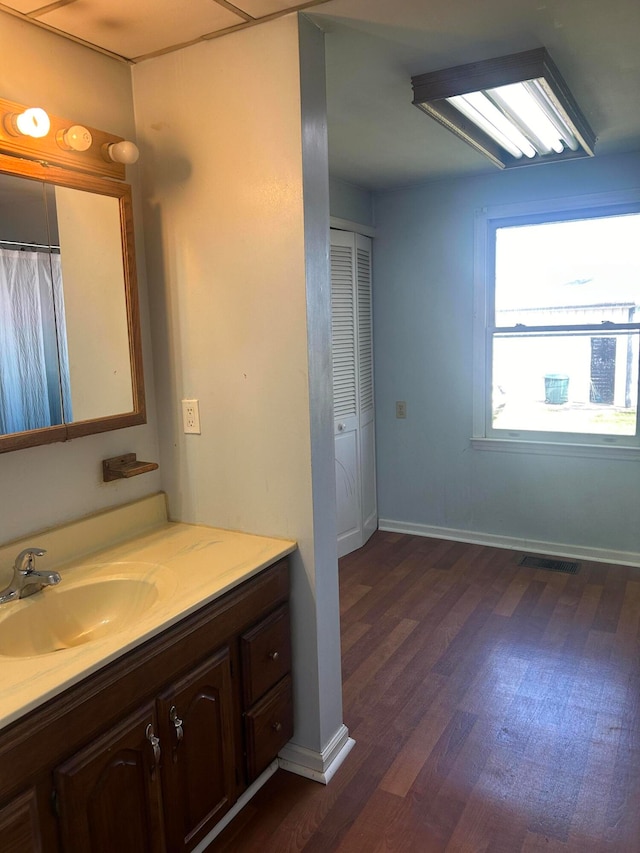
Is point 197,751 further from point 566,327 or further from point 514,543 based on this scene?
point 566,327

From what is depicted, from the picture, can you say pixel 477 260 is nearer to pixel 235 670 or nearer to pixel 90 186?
pixel 90 186

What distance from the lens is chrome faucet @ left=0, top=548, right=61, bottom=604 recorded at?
1652 mm

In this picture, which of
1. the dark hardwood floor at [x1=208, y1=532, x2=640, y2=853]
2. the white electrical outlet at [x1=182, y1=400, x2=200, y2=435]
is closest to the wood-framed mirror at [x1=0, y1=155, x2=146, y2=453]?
the white electrical outlet at [x1=182, y1=400, x2=200, y2=435]

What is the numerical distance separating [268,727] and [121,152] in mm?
1811

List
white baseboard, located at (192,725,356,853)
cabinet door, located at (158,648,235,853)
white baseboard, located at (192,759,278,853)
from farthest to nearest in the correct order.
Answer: white baseboard, located at (192,725,356,853) → white baseboard, located at (192,759,278,853) → cabinet door, located at (158,648,235,853)

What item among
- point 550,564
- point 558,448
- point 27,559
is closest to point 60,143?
point 27,559

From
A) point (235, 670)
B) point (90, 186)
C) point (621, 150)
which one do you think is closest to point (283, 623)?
point (235, 670)

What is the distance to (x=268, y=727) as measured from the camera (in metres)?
2.00

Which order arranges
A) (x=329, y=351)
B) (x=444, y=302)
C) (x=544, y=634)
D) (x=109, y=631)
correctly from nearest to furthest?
(x=109, y=631)
(x=329, y=351)
(x=544, y=634)
(x=444, y=302)

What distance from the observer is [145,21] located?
180 cm

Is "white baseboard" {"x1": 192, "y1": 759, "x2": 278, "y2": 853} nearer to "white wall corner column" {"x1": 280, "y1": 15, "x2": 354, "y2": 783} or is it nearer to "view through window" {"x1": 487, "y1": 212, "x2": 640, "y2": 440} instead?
"white wall corner column" {"x1": 280, "y1": 15, "x2": 354, "y2": 783}

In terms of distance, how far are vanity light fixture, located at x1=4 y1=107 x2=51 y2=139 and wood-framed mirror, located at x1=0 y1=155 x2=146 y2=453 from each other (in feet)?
0.25

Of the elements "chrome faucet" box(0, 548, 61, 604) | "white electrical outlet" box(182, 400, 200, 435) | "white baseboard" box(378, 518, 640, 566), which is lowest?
"white baseboard" box(378, 518, 640, 566)

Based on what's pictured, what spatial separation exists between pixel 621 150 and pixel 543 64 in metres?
1.66
